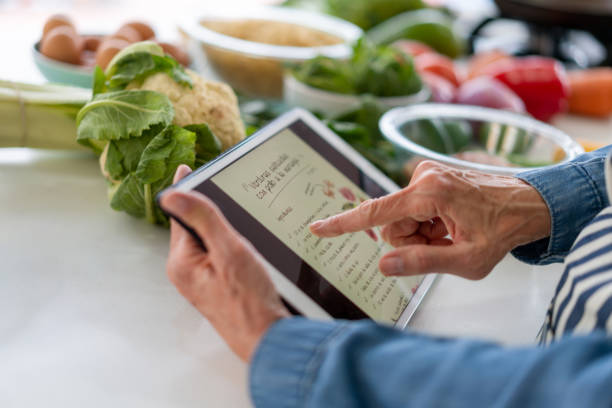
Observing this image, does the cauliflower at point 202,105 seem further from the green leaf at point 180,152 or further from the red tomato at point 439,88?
the red tomato at point 439,88

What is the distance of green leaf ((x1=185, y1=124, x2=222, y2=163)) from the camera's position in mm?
790

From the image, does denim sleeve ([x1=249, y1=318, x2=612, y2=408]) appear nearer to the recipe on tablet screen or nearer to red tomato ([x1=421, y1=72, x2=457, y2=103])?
the recipe on tablet screen

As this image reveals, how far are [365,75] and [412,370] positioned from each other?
0.84 m

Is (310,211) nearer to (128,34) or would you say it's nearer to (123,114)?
(123,114)

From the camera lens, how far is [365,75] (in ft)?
3.84

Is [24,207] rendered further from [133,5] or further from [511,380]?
[133,5]

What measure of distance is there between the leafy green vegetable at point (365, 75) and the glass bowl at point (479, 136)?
0.14 m

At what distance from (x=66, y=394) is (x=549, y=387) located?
0.41 metres

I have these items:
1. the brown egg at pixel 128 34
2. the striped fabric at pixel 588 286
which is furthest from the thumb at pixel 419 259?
the brown egg at pixel 128 34

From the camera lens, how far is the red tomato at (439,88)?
133 cm

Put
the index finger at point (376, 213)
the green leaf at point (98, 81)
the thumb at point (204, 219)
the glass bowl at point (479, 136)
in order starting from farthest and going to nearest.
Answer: the glass bowl at point (479, 136)
the green leaf at point (98, 81)
the index finger at point (376, 213)
the thumb at point (204, 219)

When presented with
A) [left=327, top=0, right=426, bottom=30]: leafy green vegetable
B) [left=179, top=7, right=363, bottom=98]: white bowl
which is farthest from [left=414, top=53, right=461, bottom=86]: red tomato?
[left=327, top=0, right=426, bottom=30]: leafy green vegetable

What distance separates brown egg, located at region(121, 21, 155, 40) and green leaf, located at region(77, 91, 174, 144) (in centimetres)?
35

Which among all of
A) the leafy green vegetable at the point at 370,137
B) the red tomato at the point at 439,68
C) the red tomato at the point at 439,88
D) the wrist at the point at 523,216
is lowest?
the leafy green vegetable at the point at 370,137
